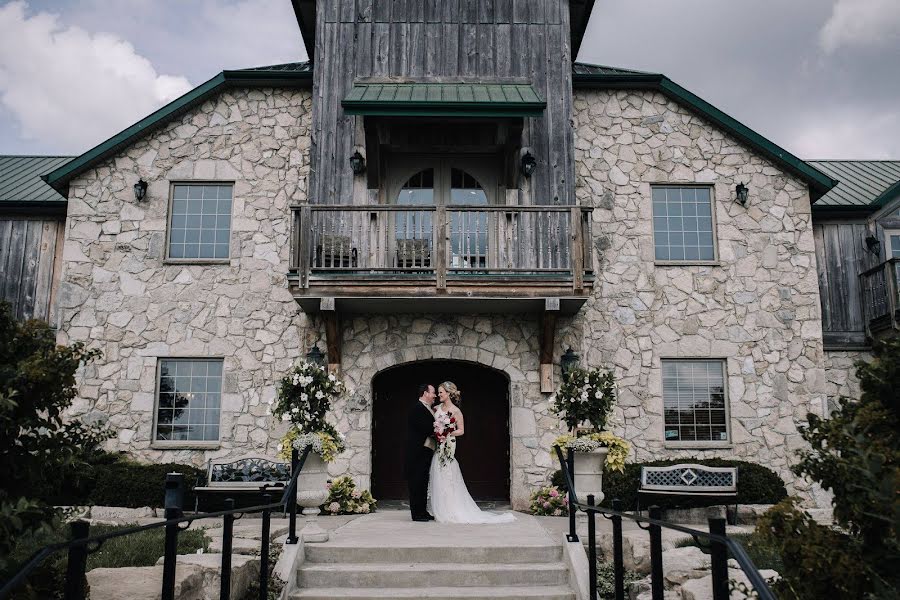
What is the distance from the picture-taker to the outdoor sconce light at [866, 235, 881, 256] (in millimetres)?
14914

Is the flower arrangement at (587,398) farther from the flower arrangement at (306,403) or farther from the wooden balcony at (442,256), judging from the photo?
the flower arrangement at (306,403)

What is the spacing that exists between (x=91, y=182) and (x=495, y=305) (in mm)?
7200

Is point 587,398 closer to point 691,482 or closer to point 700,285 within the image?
point 691,482

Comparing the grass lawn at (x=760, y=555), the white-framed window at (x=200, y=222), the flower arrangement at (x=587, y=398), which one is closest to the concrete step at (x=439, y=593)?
the grass lawn at (x=760, y=555)

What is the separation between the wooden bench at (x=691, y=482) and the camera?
10578 mm

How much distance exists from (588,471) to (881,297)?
7.56 meters

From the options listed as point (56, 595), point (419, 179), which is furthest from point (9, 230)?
point (56, 595)

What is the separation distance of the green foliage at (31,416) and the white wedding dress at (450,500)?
592 cm

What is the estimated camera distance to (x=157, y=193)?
535 inches

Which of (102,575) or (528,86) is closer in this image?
(102,575)

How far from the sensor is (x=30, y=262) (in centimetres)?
1438

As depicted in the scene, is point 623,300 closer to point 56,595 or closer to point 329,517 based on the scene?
point 329,517

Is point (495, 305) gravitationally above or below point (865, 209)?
below

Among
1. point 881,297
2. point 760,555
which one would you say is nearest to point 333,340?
point 760,555
